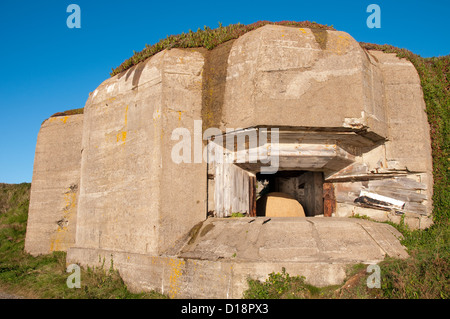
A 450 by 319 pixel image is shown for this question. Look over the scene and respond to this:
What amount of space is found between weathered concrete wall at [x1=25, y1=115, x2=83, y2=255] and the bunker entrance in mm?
5004

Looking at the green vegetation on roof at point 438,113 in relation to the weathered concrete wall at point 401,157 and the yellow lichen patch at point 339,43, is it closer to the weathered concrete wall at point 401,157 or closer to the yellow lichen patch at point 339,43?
the weathered concrete wall at point 401,157

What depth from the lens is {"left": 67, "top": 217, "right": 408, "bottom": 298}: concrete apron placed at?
202 inches

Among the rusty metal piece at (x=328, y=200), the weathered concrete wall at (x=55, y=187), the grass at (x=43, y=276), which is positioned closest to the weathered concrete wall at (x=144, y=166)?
the grass at (x=43, y=276)

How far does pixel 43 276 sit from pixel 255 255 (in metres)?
5.01

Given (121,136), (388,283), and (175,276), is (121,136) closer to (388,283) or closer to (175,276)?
(175,276)

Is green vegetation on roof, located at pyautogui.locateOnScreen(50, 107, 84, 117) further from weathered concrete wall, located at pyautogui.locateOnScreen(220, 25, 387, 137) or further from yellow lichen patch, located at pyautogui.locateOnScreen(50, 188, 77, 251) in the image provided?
weathered concrete wall, located at pyautogui.locateOnScreen(220, 25, 387, 137)

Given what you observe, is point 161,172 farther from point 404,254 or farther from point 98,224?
point 404,254

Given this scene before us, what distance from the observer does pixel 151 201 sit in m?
6.48

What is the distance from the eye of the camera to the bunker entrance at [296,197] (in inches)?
334

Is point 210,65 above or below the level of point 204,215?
above

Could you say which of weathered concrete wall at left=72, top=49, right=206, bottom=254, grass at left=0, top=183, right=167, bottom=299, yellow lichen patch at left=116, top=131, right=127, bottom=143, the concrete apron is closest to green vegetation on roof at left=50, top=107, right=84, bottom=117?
weathered concrete wall at left=72, top=49, right=206, bottom=254

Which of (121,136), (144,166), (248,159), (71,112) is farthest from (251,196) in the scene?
(71,112)

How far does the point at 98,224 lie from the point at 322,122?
16.6ft
